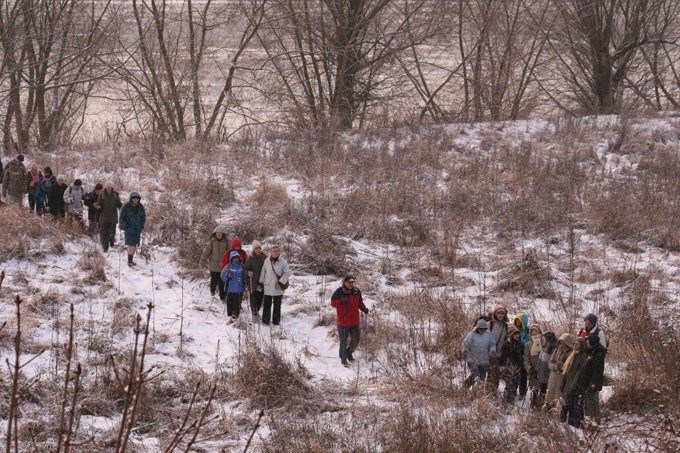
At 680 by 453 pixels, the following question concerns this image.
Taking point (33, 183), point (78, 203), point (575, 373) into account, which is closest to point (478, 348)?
point (575, 373)

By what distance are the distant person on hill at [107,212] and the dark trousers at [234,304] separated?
10.1 feet

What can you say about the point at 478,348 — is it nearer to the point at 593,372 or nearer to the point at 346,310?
the point at 593,372

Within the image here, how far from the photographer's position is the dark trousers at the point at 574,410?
753 cm

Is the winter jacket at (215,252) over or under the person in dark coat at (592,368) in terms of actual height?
over

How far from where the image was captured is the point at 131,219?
1230cm

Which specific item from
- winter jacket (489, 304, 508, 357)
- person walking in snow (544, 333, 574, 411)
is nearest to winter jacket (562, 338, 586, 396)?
person walking in snow (544, 333, 574, 411)

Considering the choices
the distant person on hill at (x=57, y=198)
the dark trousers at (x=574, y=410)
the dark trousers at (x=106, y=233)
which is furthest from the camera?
the distant person on hill at (x=57, y=198)

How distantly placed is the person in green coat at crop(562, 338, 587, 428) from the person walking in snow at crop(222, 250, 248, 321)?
15.5 feet

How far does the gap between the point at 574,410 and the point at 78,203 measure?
914 centimetres

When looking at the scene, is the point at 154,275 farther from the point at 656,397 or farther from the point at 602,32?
the point at 602,32

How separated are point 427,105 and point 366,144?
5232 mm

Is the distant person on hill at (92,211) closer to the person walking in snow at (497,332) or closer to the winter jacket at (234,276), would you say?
the winter jacket at (234,276)

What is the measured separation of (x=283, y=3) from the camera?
2250 centimetres

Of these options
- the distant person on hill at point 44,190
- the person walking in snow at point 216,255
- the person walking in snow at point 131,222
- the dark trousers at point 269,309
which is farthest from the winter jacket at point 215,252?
the distant person on hill at point 44,190
